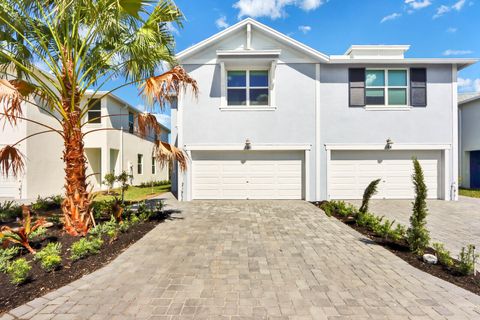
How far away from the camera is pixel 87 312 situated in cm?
292

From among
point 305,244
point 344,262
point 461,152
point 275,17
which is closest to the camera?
point 344,262

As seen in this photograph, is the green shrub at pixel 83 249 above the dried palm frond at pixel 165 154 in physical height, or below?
below

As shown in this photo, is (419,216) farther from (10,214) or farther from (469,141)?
(469,141)

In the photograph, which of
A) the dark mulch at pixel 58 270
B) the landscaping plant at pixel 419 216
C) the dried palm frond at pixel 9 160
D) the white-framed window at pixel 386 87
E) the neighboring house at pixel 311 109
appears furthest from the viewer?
the white-framed window at pixel 386 87

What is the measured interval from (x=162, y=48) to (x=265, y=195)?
283 inches

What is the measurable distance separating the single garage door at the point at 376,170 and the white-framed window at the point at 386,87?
233 cm

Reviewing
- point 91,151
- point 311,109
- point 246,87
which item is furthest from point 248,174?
point 91,151

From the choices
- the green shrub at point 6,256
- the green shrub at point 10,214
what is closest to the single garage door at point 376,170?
the green shrub at point 6,256

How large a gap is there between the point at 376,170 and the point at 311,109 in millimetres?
4198

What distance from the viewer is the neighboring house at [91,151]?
36.1 feet

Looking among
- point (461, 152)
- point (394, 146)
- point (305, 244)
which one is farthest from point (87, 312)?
point (461, 152)

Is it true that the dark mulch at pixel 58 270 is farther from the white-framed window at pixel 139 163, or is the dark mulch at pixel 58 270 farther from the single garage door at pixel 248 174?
the white-framed window at pixel 139 163

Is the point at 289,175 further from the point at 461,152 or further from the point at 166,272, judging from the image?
the point at 461,152

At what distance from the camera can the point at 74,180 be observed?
5465mm
